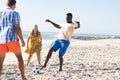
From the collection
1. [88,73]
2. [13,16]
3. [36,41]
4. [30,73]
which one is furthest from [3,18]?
[36,41]

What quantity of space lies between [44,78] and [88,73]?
175 centimetres

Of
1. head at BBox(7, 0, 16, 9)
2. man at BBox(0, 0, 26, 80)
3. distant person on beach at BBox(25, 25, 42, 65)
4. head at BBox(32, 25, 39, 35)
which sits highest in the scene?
head at BBox(7, 0, 16, 9)

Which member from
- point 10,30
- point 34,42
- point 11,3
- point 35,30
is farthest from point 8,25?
point 34,42

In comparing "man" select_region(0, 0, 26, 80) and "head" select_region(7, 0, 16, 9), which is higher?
"head" select_region(7, 0, 16, 9)

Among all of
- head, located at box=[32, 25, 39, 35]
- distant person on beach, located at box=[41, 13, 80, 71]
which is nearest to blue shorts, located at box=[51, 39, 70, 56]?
distant person on beach, located at box=[41, 13, 80, 71]

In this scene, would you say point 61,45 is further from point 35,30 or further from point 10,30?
point 10,30

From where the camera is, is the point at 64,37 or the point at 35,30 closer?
the point at 64,37

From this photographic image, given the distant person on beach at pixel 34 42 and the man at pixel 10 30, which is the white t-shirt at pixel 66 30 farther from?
the man at pixel 10 30

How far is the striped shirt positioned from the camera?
26.3 feet

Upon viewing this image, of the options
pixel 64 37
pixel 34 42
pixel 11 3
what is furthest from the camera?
pixel 34 42

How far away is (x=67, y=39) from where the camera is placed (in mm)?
11602

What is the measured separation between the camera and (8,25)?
804cm

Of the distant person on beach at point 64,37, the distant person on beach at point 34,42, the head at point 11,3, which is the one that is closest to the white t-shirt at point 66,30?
the distant person on beach at point 64,37

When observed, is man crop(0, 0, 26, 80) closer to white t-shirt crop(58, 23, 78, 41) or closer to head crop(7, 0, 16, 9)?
head crop(7, 0, 16, 9)
